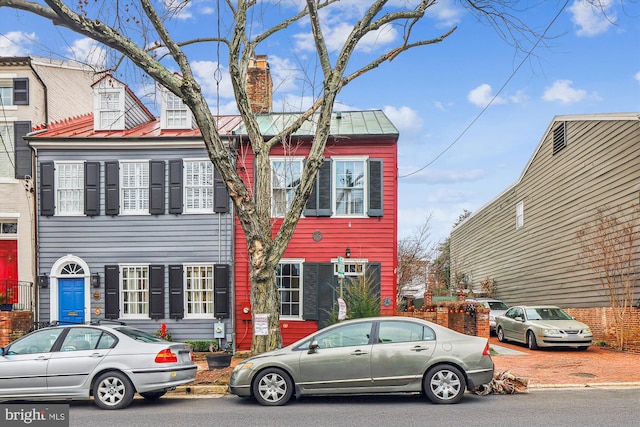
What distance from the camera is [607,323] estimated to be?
62.0ft

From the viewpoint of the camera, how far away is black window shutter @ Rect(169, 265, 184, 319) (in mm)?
18422

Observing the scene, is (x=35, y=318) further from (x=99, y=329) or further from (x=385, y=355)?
(x=385, y=355)

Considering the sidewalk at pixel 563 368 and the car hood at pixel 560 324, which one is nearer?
the sidewalk at pixel 563 368

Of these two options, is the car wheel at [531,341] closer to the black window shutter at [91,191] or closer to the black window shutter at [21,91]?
the black window shutter at [91,191]

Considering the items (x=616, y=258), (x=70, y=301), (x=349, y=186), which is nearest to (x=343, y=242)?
(x=349, y=186)

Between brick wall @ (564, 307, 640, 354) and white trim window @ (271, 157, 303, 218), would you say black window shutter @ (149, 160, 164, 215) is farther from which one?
brick wall @ (564, 307, 640, 354)

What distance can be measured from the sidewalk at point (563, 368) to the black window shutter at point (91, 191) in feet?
19.7

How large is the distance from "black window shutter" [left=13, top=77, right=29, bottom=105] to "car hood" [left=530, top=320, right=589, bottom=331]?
54.1 ft

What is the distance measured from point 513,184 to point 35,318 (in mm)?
20196

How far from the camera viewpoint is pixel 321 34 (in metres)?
13.1

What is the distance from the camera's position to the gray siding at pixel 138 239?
60.7ft

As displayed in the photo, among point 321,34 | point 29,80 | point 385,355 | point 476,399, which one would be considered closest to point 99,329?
point 385,355

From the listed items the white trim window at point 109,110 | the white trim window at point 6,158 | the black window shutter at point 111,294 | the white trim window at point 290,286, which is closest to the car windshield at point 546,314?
the white trim window at point 290,286

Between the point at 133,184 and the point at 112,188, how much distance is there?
0.60 m
